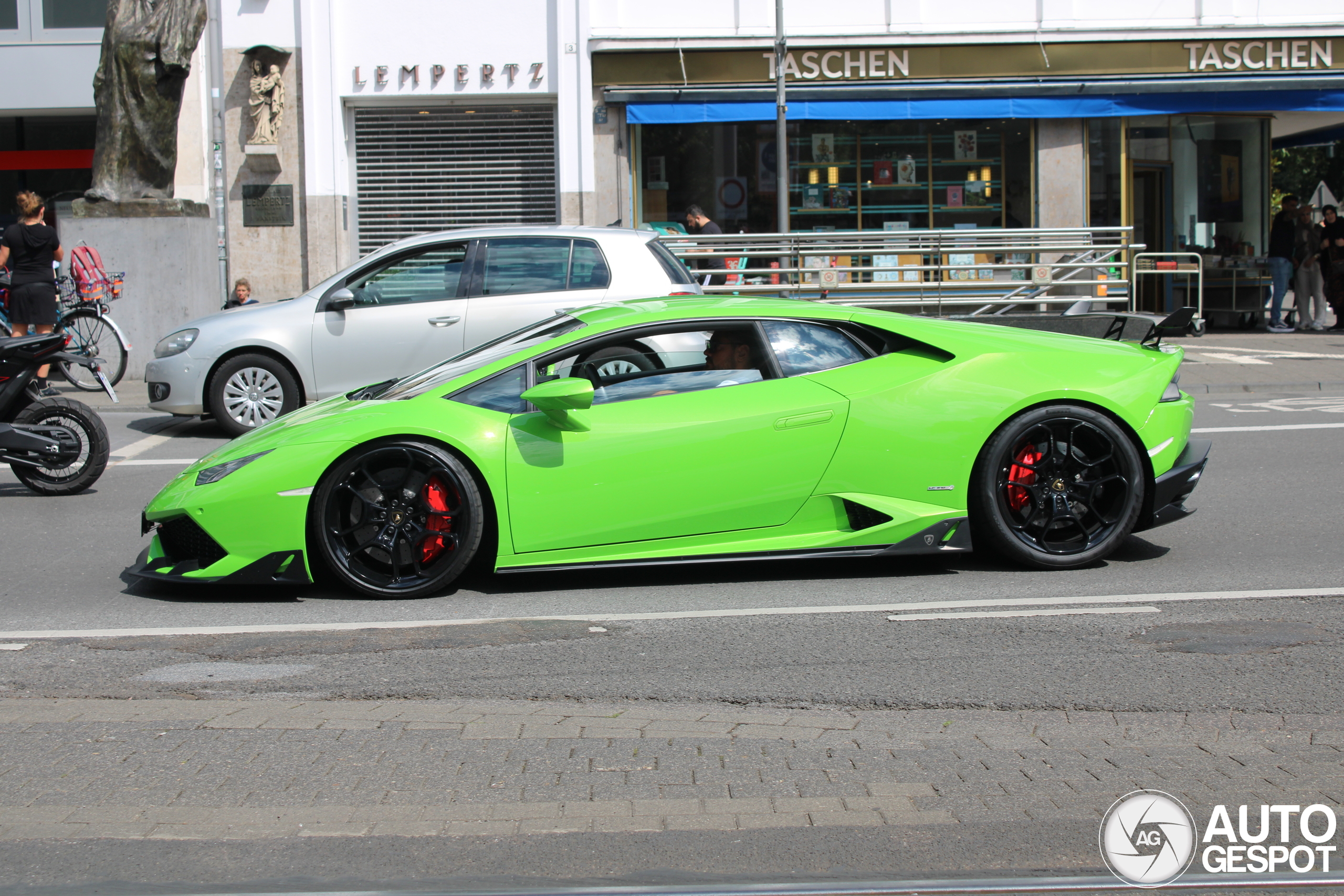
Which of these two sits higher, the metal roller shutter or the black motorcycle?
the metal roller shutter

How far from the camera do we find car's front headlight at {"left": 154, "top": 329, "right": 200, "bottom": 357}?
10.9 metres

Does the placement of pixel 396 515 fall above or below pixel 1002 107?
below

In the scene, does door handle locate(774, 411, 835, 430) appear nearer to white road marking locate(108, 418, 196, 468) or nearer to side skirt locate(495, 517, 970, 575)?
side skirt locate(495, 517, 970, 575)

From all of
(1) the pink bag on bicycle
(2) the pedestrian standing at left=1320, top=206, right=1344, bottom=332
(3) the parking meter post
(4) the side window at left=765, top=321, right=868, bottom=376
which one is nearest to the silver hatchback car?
(1) the pink bag on bicycle

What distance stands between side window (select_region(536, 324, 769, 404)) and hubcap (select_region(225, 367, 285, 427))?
563 cm

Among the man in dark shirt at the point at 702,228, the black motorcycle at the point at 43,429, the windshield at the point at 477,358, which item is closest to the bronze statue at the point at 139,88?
the man in dark shirt at the point at 702,228

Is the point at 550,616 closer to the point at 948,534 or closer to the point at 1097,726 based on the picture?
the point at 948,534

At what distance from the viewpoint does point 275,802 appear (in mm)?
3516

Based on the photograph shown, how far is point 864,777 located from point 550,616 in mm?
2061

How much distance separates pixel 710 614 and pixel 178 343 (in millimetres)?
7155

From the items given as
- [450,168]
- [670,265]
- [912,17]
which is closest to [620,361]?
[670,265]

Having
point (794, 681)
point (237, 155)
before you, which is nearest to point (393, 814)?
point (794, 681)

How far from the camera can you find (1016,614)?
530cm

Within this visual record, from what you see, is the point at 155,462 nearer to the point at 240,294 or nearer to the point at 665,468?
the point at 665,468
